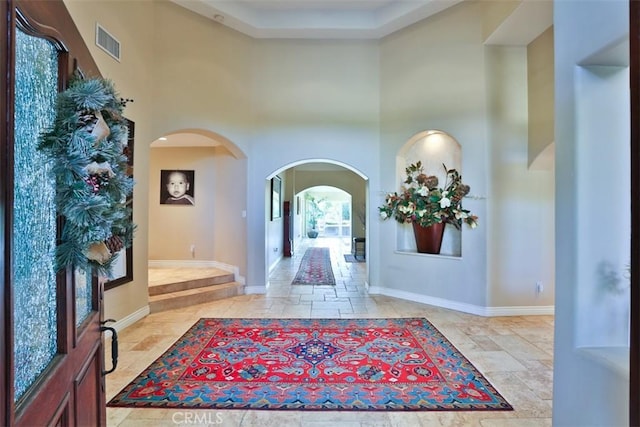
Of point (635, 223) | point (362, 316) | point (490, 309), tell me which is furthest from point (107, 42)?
point (490, 309)

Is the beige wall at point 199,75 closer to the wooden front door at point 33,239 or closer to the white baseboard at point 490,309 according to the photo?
the wooden front door at point 33,239

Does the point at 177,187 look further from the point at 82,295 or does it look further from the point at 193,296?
the point at 82,295

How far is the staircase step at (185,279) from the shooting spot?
503cm

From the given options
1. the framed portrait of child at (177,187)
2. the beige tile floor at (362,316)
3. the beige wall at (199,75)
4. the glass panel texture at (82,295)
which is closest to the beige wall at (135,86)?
the beige wall at (199,75)

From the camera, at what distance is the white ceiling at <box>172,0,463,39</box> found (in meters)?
4.93

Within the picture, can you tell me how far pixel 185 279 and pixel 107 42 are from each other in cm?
348

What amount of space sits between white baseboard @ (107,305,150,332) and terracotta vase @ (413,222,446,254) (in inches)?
162

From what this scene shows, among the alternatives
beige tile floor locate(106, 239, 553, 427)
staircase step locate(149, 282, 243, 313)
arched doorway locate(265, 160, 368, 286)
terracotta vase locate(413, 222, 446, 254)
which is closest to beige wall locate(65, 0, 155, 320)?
staircase step locate(149, 282, 243, 313)

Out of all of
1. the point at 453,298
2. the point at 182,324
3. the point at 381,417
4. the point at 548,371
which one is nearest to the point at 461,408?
the point at 381,417

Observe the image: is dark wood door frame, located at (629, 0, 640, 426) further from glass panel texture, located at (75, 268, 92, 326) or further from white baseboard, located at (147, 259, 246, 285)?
white baseboard, located at (147, 259, 246, 285)

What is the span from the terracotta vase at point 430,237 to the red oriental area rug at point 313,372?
1.46m

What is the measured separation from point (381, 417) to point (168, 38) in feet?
17.3

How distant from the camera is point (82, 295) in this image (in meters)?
1.39

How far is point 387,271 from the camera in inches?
218
